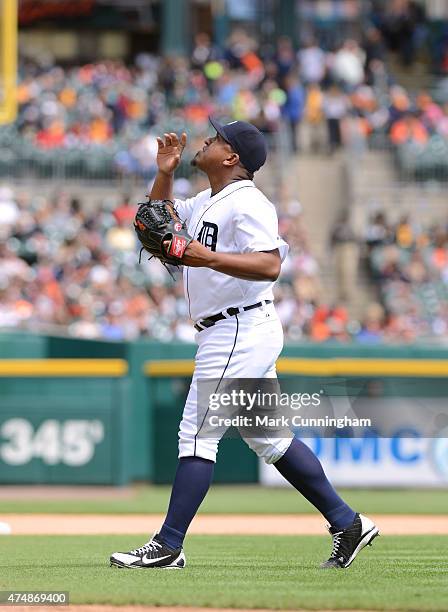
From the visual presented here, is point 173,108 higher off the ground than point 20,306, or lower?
higher

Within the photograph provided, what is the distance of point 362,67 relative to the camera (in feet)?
74.0

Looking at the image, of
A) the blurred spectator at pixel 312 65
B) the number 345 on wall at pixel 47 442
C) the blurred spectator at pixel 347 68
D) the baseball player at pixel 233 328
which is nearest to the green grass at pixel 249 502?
the number 345 on wall at pixel 47 442

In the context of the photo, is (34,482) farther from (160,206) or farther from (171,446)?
(160,206)

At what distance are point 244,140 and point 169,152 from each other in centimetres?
40

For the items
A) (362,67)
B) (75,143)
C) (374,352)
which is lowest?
(374,352)

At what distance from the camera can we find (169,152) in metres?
6.35

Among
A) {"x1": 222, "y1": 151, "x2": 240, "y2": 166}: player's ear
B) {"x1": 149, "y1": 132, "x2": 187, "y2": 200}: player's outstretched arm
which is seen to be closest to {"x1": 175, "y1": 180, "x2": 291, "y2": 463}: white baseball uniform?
{"x1": 222, "y1": 151, "x2": 240, "y2": 166}: player's ear

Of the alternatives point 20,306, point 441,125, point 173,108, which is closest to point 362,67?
point 441,125

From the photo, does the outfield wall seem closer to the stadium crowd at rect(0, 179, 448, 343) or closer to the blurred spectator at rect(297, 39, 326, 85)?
the stadium crowd at rect(0, 179, 448, 343)

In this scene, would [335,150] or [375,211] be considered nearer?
[375,211]

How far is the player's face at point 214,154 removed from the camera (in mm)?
6180

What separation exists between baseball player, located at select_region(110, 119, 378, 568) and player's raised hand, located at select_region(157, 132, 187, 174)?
13 centimetres

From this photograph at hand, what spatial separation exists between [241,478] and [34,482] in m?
1.96

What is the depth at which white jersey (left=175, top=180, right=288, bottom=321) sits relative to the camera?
5.91 m
